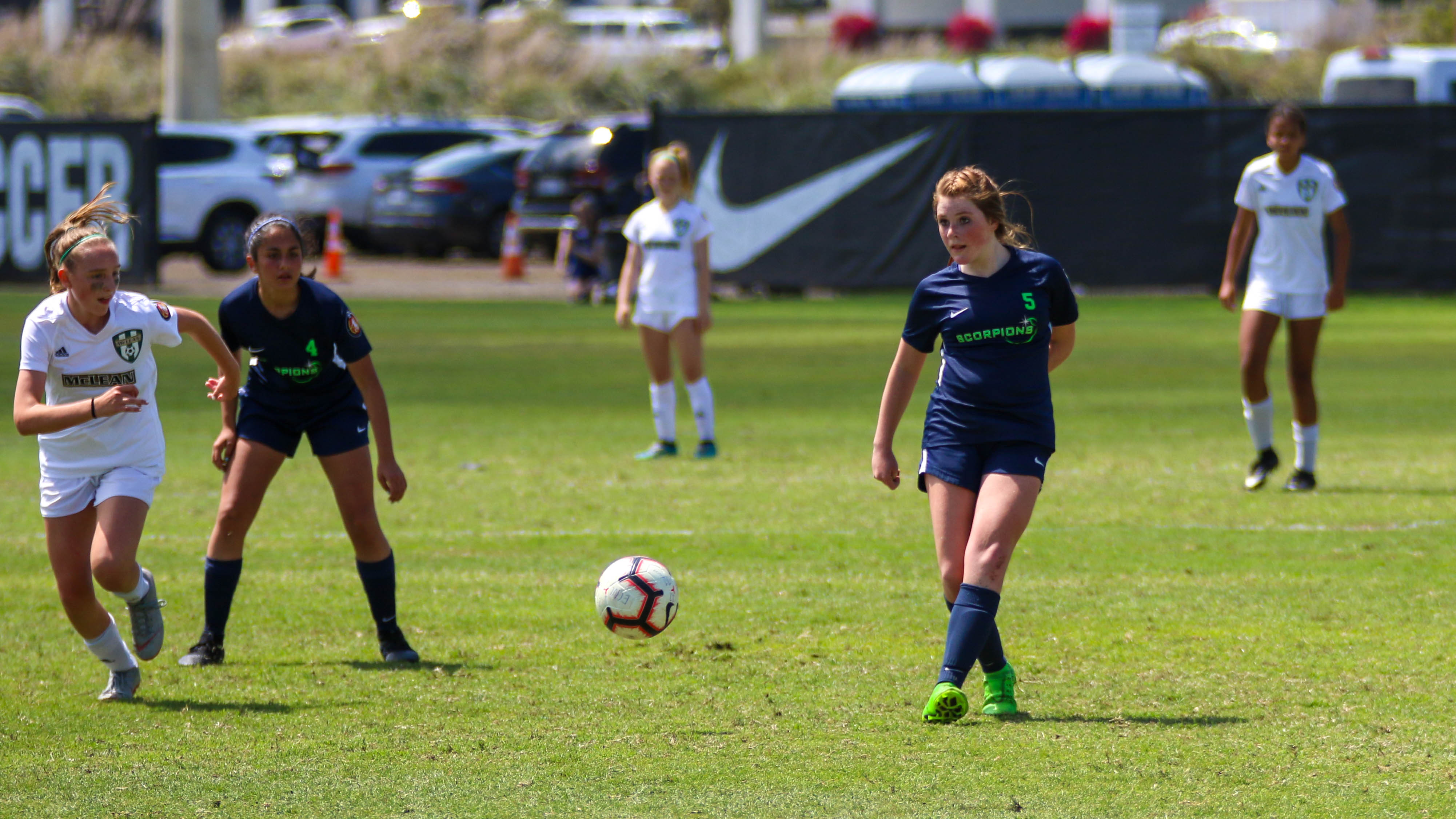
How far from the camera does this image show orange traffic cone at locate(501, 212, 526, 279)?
1068 inches

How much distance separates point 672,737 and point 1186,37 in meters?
50.9

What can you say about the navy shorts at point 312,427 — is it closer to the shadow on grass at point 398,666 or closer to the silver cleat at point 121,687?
the shadow on grass at point 398,666

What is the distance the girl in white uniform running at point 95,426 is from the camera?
5.95 meters

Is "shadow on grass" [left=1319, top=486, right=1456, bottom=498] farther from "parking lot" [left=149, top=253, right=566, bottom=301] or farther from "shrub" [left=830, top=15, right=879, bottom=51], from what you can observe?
"shrub" [left=830, top=15, right=879, bottom=51]

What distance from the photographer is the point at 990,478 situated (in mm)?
5797

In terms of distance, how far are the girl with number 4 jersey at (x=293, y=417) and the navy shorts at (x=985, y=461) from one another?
1.98m

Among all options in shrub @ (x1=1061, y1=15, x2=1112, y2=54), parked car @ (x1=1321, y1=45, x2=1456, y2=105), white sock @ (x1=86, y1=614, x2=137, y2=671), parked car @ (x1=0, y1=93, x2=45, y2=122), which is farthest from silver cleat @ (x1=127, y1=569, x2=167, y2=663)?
shrub @ (x1=1061, y1=15, x2=1112, y2=54)

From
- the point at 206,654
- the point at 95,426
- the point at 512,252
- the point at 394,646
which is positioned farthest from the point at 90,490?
the point at 512,252

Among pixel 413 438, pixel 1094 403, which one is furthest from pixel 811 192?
pixel 413 438

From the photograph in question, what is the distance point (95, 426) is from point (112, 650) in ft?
2.61

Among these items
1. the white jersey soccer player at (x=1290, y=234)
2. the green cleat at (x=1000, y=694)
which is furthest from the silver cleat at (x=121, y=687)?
the white jersey soccer player at (x=1290, y=234)

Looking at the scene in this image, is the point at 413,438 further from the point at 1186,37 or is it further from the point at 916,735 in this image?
the point at 1186,37

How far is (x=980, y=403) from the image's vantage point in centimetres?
586

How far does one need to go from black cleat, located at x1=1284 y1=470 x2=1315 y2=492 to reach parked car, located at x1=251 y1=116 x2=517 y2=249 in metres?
20.1
